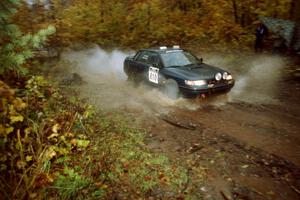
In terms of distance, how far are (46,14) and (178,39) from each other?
10.1 metres

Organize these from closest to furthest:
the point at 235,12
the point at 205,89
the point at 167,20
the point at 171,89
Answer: the point at 205,89
the point at 171,89
the point at 235,12
the point at 167,20

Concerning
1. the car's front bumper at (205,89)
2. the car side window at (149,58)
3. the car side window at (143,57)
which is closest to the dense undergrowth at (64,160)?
the car's front bumper at (205,89)

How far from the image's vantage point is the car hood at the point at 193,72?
873 cm

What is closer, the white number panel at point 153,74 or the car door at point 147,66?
the white number panel at point 153,74

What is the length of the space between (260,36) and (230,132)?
933cm

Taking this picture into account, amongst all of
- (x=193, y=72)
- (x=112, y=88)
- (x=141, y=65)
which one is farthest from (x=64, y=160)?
(x=112, y=88)

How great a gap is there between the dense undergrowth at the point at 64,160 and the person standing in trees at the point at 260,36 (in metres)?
10.6

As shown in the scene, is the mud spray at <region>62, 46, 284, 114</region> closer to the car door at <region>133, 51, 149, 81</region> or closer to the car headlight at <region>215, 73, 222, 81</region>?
the car door at <region>133, 51, 149, 81</region>

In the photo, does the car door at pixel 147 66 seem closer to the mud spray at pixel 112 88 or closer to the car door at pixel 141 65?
the car door at pixel 141 65

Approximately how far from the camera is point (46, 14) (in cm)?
928

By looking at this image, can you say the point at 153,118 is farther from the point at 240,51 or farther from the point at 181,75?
the point at 240,51

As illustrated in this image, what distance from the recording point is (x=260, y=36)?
1477 centimetres

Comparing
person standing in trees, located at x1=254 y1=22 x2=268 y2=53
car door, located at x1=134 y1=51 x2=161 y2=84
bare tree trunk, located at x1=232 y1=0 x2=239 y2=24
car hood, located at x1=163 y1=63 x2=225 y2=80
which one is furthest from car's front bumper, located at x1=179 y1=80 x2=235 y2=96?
bare tree trunk, located at x1=232 y1=0 x2=239 y2=24

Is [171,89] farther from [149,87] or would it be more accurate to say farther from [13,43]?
[13,43]
